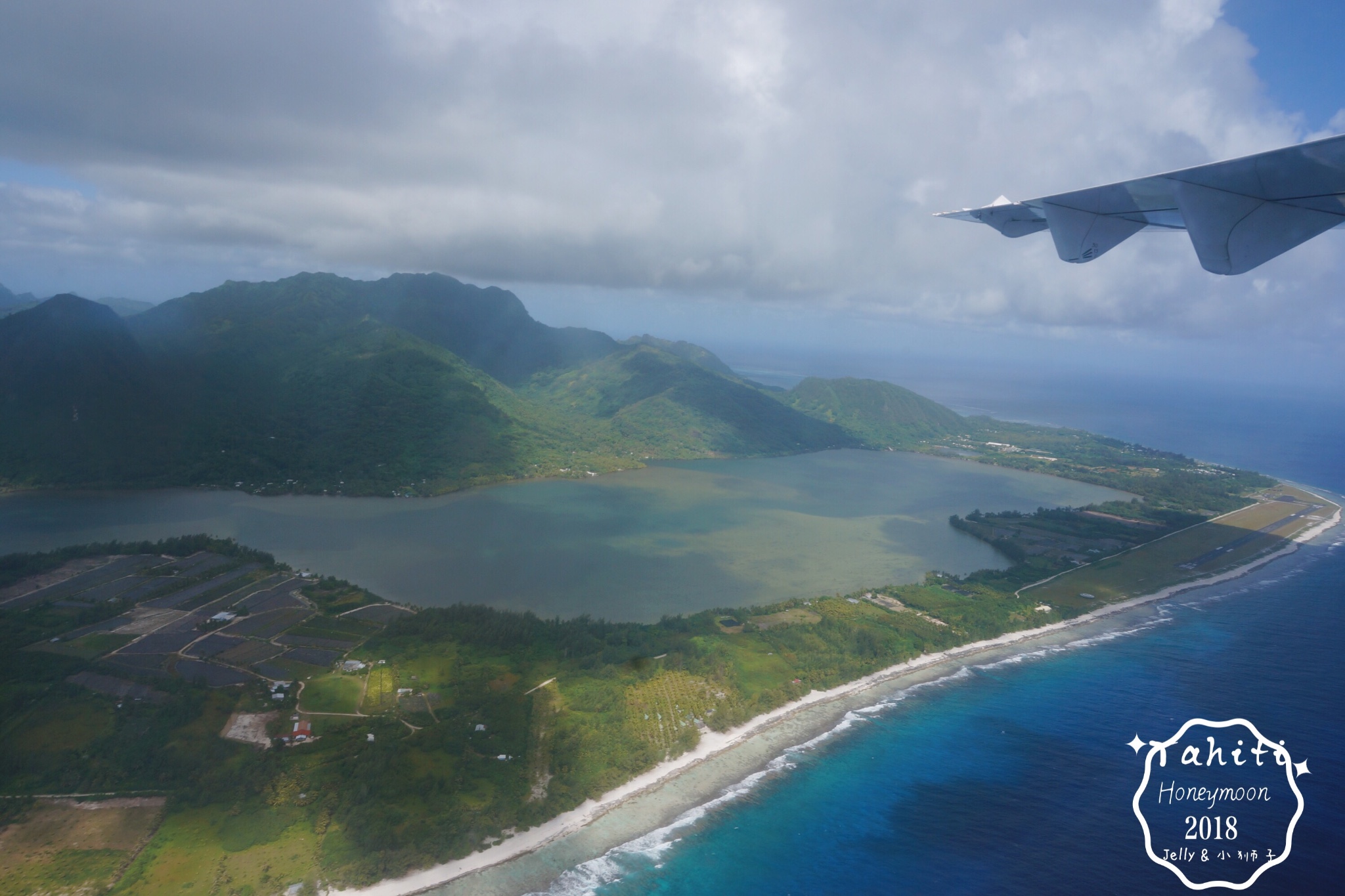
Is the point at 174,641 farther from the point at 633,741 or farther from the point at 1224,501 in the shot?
the point at 1224,501

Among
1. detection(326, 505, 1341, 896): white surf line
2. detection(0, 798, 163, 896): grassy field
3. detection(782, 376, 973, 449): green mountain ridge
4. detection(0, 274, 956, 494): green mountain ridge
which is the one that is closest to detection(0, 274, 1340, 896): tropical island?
detection(0, 798, 163, 896): grassy field

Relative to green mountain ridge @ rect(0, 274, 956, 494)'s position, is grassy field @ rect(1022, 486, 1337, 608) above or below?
below

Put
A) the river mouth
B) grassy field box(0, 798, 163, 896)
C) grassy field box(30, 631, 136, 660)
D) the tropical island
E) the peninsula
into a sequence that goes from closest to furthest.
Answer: grassy field box(0, 798, 163, 896) < the peninsula < the tropical island < grassy field box(30, 631, 136, 660) < the river mouth

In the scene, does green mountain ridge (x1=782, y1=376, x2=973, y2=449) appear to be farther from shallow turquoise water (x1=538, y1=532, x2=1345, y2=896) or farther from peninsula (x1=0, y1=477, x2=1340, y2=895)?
shallow turquoise water (x1=538, y1=532, x2=1345, y2=896)

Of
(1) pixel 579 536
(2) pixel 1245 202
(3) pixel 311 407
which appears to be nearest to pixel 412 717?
(1) pixel 579 536

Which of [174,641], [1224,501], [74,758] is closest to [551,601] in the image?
[174,641]

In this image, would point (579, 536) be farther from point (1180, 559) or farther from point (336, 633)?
point (1180, 559)
